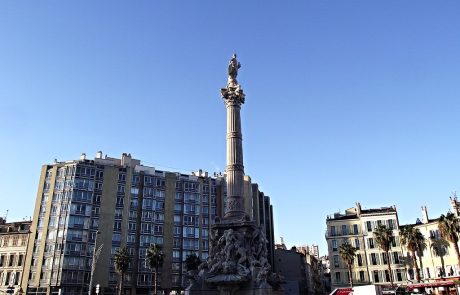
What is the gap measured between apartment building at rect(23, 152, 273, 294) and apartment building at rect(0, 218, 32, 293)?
2.07m

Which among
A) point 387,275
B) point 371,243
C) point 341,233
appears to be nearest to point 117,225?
point 341,233

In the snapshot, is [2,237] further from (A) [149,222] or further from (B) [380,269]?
(B) [380,269]

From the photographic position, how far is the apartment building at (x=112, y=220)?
68.8 m

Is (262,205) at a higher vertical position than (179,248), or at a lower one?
higher

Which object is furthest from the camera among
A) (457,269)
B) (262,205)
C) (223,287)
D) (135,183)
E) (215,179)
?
(262,205)

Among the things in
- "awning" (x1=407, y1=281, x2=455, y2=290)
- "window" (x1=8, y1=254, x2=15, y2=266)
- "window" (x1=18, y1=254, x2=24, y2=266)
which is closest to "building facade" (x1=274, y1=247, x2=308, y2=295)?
"awning" (x1=407, y1=281, x2=455, y2=290)

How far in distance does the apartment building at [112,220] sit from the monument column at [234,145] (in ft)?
130

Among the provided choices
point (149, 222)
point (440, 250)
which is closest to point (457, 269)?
point (440, 250)

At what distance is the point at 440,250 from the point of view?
62250 mm

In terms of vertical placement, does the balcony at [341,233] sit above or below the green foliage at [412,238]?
above

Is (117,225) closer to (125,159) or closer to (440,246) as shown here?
(125,159)

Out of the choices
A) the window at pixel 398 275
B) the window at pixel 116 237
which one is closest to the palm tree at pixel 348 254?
the window at pixel 398 275

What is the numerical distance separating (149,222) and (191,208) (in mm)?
9001

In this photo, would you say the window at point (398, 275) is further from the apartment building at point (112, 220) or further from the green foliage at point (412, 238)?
the apartment building at point (112, 220)
